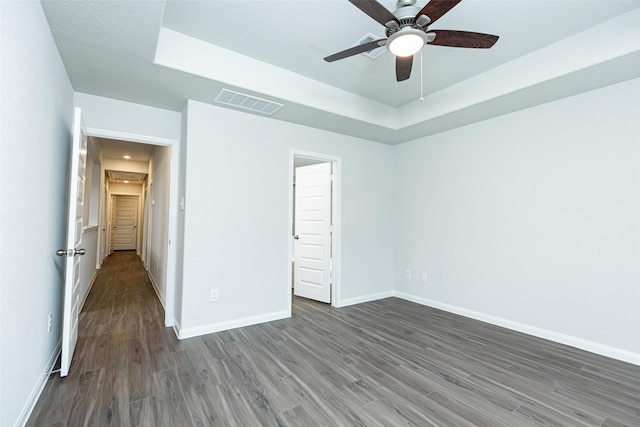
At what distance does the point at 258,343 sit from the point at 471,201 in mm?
3119

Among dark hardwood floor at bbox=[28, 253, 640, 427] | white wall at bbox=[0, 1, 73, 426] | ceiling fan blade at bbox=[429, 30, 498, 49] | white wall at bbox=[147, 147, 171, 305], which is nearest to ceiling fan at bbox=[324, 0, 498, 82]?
ceiling fan blade at bbox=[429, 30, 498, 49]

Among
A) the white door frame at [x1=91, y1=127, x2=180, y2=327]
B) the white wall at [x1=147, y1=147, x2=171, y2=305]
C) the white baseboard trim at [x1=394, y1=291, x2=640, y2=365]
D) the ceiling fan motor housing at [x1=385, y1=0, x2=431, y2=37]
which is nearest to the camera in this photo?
the ceiling fan motor housing at [x1=385, y1=0, x2=431, y2=37]

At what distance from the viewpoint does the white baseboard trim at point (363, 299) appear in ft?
13.8

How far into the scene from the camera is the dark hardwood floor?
184 cm

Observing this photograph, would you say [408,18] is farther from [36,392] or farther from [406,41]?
[36,392]

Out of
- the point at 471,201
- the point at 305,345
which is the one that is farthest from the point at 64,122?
the point at 471,201

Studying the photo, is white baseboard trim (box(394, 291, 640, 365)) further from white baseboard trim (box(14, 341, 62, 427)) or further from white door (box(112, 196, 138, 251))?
white door (box(112, 196, 138, 251))

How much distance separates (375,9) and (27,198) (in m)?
2.29

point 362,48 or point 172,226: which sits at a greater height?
point 362,48

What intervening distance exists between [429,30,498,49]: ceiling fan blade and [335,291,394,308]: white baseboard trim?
333cm

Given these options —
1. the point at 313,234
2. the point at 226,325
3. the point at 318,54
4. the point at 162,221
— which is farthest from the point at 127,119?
the point at 313,234

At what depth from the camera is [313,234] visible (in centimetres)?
459

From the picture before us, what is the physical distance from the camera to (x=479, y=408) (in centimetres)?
193

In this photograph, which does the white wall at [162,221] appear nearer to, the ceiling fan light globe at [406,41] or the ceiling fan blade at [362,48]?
the ceiling fan blade at [362,48]
